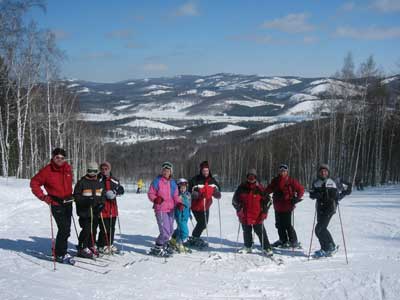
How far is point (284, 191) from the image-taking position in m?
9.14

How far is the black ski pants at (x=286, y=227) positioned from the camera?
9.17m

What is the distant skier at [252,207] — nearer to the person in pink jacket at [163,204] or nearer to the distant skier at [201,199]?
the distant skier at [201,199]

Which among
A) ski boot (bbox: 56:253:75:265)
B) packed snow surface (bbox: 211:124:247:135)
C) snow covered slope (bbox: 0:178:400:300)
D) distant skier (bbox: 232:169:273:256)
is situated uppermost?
packed snow surface (bbox: 211:124:247:135)

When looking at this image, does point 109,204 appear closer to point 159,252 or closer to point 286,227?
point 159,252

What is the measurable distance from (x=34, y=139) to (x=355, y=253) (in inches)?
1165

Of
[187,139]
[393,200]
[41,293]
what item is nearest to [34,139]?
[393,200]

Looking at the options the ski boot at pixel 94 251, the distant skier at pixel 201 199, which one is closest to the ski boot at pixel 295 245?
the distant skier at pixel 201 199

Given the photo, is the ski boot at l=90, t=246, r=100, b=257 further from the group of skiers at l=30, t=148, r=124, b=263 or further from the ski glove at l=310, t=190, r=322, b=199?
the ski glove at l=310, t=190, r=322, b=199

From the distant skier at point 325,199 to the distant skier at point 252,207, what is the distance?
0.94 meters

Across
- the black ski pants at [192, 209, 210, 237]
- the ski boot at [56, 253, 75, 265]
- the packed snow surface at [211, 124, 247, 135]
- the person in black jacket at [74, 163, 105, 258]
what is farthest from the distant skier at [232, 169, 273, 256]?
the packed snow surface at [211, 124, 247, 135]

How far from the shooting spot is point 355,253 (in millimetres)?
8758

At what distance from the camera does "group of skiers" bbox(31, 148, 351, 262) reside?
748 cm

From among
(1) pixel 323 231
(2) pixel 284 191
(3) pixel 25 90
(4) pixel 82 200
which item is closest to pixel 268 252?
(1) pixel 323 231

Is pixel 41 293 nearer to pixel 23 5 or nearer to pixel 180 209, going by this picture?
pixel 180 209
